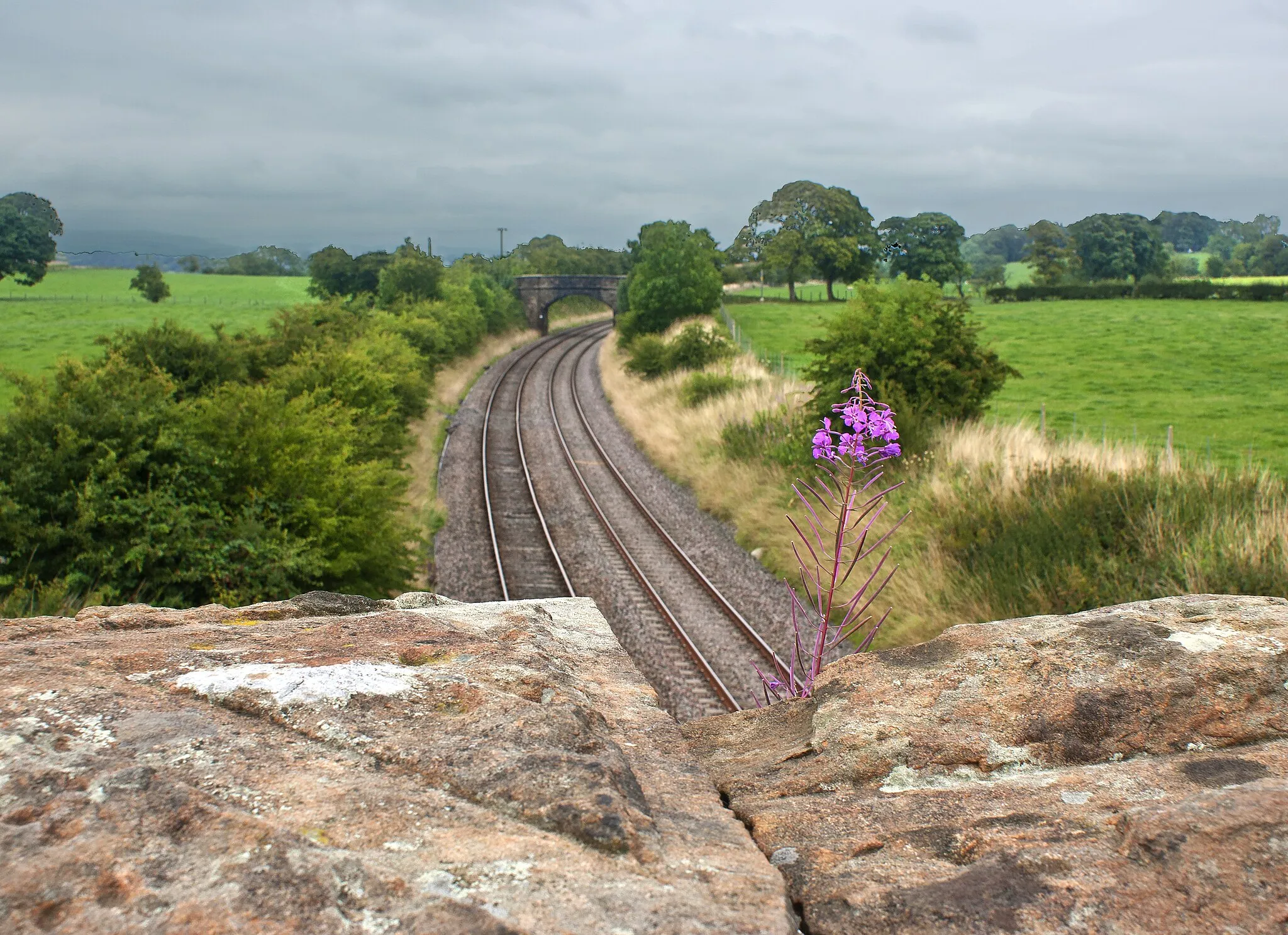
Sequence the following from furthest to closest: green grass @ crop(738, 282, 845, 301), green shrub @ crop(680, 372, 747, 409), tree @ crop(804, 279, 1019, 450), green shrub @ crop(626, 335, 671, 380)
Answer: green grass @ crop(738, 282, 845, 301) < green shrub @ crop(626, 335, 671, 380) < green shrub @ crop(680, 372, 747, 409) < tree @ crop(804, 279, 1019, 450)

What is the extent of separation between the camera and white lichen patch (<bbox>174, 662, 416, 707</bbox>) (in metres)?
2.63

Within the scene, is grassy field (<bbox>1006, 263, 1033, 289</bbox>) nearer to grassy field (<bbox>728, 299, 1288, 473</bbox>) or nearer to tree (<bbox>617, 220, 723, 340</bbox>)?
grassy field (<bbox>728, 299, 1288, 473</bbox>)

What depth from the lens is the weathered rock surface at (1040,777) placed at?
2000 millimetres

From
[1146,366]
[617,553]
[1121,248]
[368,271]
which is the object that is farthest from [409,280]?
[1121,248]

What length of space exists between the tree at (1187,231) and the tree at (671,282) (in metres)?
164

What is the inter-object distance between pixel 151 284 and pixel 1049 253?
9033 cm

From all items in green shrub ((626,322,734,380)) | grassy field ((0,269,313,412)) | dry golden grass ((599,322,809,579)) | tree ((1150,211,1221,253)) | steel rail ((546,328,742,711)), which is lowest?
steel rail ((546,328,742,711))

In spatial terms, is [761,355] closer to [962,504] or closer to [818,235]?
[962,504]

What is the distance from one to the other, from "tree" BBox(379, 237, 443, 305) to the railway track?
96.4 ft

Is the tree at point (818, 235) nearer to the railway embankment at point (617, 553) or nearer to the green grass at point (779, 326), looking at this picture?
the green grass at point (779, 326)

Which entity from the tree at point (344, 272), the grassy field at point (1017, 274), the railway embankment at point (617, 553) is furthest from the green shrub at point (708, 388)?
the grassy field at point (1017, 274)

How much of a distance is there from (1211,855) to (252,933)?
2.00 meters

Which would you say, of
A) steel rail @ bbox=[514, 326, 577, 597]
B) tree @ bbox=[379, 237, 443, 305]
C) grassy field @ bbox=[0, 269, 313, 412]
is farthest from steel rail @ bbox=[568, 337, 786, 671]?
tree @ bbox=[379, 237, 443, 305]

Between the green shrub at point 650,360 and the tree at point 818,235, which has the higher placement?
the tree at point 818,235
